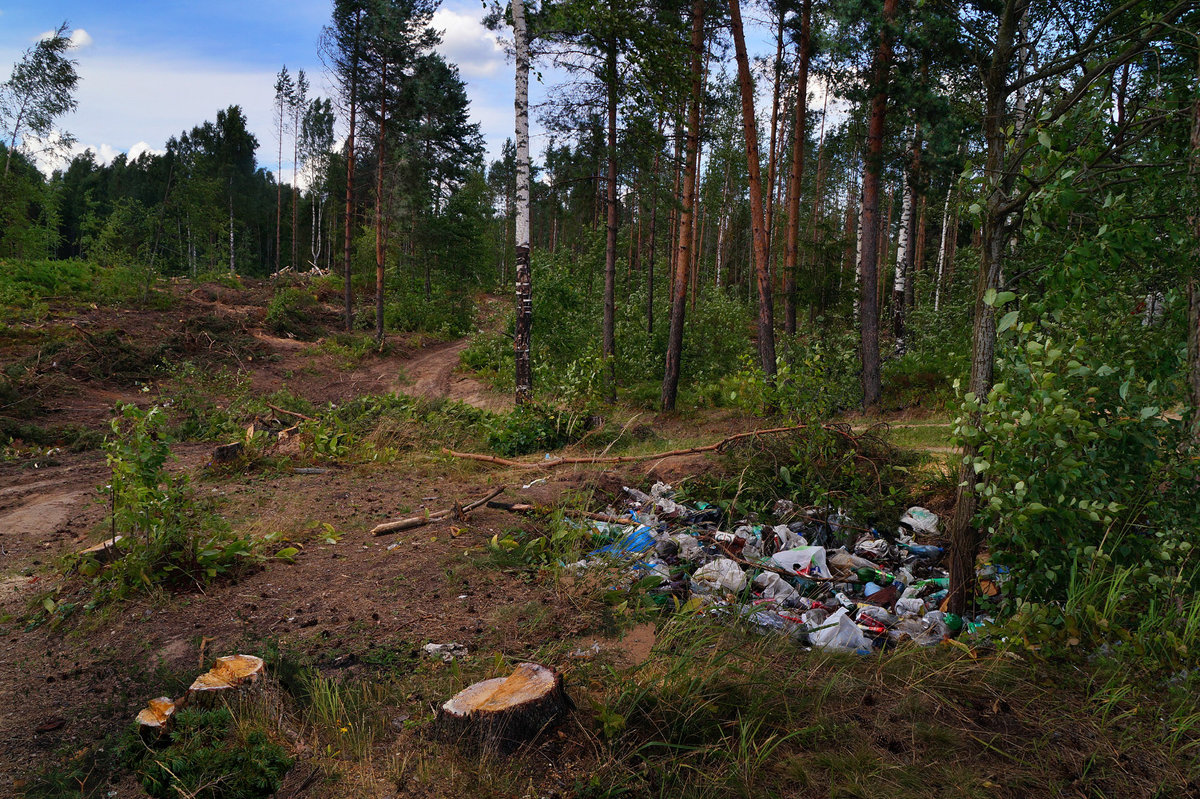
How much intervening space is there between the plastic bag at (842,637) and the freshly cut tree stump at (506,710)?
6.10ft

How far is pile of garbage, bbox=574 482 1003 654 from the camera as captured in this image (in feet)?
13.5

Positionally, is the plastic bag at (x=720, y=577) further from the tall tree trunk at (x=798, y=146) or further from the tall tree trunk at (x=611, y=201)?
the tall tree trunk at (x=798, y=146)

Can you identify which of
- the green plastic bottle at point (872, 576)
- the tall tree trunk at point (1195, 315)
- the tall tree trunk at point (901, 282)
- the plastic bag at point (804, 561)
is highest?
the tall tree trunk at point (901, 282)

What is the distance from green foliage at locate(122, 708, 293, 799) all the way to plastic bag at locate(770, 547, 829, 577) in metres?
3.74

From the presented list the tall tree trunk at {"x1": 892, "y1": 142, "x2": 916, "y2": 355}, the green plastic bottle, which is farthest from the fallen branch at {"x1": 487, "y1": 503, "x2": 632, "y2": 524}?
the tall tree trunk at {"x1": 892, "y1": 142, "x2": 916, "y2": 355}

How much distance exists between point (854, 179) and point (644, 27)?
1350 inches

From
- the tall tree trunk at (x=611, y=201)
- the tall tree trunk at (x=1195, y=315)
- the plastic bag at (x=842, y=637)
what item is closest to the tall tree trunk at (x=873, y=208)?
the tall tree trunk at (x=611, y=201)

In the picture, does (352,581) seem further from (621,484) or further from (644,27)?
(644,27)

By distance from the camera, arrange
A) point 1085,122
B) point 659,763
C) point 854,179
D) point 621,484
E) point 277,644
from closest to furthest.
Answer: point 659,763
point 1085,122
point 277,644
point 621,484
point 854,179

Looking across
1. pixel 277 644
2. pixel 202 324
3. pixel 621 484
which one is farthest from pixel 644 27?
pixel 202 324

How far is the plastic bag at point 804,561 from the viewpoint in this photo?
5129 mm

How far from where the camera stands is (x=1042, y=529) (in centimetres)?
338

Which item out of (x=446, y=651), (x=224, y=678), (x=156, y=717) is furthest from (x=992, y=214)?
(x=156, y=717)

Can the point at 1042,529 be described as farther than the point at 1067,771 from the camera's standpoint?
Yes
